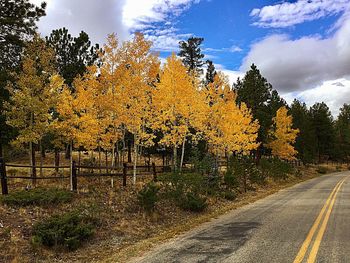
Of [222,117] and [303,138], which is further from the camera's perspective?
[303,138]

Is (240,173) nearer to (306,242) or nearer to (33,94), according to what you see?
(33,94)

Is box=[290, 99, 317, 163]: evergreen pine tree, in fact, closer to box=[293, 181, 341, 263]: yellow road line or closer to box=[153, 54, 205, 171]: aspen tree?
box=[153, 54, 205, 171]: aspen tree

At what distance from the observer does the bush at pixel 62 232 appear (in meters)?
9.34

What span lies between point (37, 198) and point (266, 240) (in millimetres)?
8230

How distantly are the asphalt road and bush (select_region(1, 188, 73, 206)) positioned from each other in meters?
5.37

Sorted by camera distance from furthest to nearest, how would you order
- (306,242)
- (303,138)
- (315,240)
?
(303,138), (315,240), (306,242)

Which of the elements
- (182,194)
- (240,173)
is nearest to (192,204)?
(182,194)

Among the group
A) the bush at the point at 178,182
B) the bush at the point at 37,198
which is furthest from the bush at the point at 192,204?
the bush at the point at 37,198

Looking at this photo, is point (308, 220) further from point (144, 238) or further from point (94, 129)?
point (94, 129)

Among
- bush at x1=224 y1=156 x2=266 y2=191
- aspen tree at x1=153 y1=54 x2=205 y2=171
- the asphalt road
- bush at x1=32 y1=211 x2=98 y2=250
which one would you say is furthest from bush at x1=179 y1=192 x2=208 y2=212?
aspen tree at x1=153 y1=54 x2=205 y2=171

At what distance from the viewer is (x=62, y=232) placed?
9.59 metres

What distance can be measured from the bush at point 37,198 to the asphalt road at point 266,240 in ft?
17.6

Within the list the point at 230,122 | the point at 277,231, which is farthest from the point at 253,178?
the point at 277,231

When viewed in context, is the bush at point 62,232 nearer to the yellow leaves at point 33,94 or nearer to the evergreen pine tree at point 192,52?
the yellow leaves at point 33,94
